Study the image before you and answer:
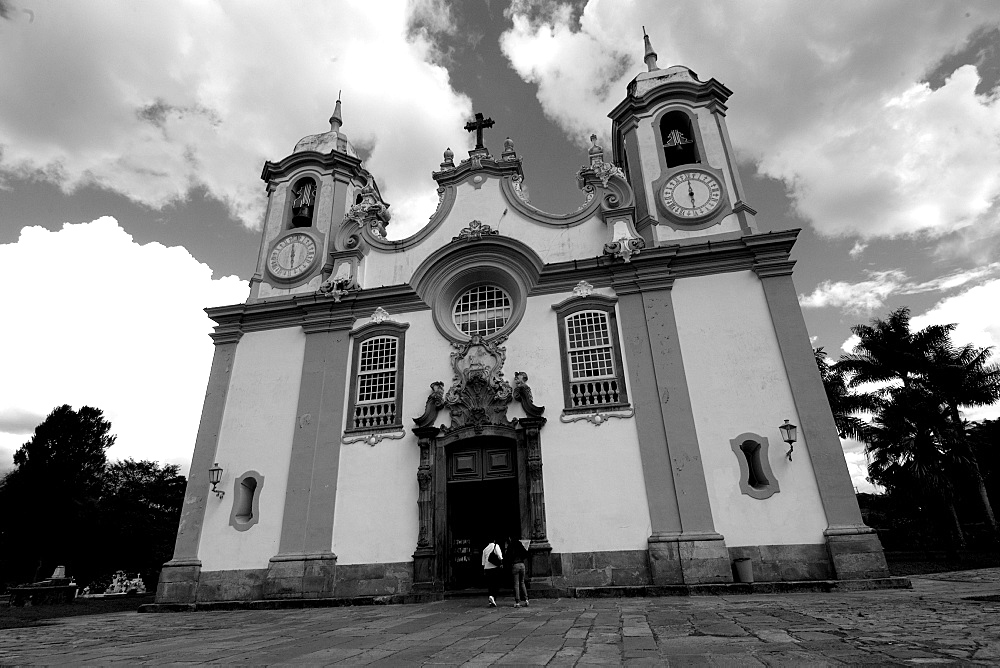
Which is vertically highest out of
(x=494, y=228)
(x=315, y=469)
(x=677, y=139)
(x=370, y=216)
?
(x=677, y=139)

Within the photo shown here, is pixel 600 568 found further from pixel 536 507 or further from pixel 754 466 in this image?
pixel 754 466

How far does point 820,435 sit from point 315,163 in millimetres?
16858

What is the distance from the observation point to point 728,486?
39.1 feet

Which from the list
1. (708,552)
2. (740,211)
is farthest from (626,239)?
(708,552)

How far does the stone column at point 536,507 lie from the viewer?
11820 millimetres

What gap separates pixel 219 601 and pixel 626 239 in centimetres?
1330

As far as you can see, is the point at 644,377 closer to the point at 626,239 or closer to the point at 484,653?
the point at 626,239

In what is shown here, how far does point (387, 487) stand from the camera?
13.5 m

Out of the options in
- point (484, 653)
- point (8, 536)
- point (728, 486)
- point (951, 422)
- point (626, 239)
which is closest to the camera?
point (484, 653)

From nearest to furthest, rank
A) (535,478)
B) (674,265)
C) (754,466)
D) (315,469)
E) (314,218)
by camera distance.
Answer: (754,466), (535,478), (315,469), (674,265), (314,218)

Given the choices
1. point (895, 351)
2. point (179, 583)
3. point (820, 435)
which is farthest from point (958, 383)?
point (179, 583)

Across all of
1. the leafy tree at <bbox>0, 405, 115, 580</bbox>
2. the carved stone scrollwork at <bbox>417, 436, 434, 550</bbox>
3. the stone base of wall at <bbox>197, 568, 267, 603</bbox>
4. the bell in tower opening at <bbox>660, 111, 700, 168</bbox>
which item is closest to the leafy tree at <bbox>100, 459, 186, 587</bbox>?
→ the leafy tree at <bbox>0, 405, 115, 580</bbox>

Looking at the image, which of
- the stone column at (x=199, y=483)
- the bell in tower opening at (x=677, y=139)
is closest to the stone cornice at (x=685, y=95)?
the bell in tower opening at (x=677, y=139)

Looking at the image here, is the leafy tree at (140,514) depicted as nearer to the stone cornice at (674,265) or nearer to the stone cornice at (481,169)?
the stone cornice at (481,169)
